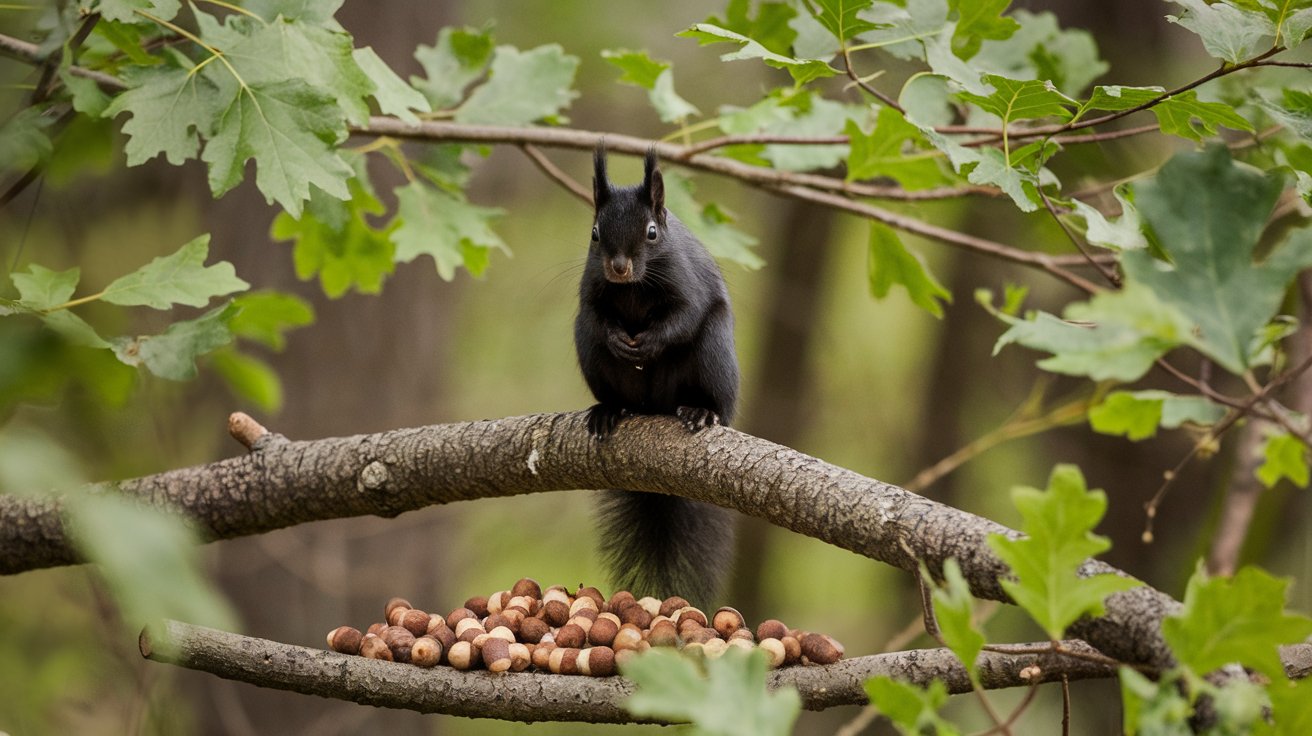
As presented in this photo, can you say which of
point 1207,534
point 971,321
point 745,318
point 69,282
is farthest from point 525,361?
point 69,282

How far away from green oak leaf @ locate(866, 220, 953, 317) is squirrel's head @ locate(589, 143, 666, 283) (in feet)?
1.56

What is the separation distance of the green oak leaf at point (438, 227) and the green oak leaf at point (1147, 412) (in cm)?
147

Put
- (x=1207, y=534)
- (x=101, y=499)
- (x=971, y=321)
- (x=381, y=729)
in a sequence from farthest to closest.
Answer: (x=971, y=321) < (x=381, y=729) < (x=1207, y=534) < (x=101, y=499)

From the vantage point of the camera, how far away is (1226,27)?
164cm

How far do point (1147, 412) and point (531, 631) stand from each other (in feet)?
2.98

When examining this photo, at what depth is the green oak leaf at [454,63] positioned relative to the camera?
2695 millimetres

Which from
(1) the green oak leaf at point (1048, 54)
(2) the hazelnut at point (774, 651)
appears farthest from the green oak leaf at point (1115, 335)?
(1) the green oak leaf at point (1048, 54)

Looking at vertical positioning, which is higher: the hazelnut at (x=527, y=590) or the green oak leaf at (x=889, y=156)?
the green oak leaf at (x=889, y=156)

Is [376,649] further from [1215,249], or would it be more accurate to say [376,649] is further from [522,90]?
[522,90]

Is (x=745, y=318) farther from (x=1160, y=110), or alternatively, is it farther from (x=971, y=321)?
(x=1160, y=110)

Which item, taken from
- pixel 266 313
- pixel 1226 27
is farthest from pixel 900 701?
pixel 266 313

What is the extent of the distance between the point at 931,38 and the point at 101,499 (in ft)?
5.85

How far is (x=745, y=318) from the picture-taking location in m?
7.34

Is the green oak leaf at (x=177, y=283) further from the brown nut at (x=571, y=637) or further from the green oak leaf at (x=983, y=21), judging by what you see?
the green oak leaf at (x=983, y=21)
